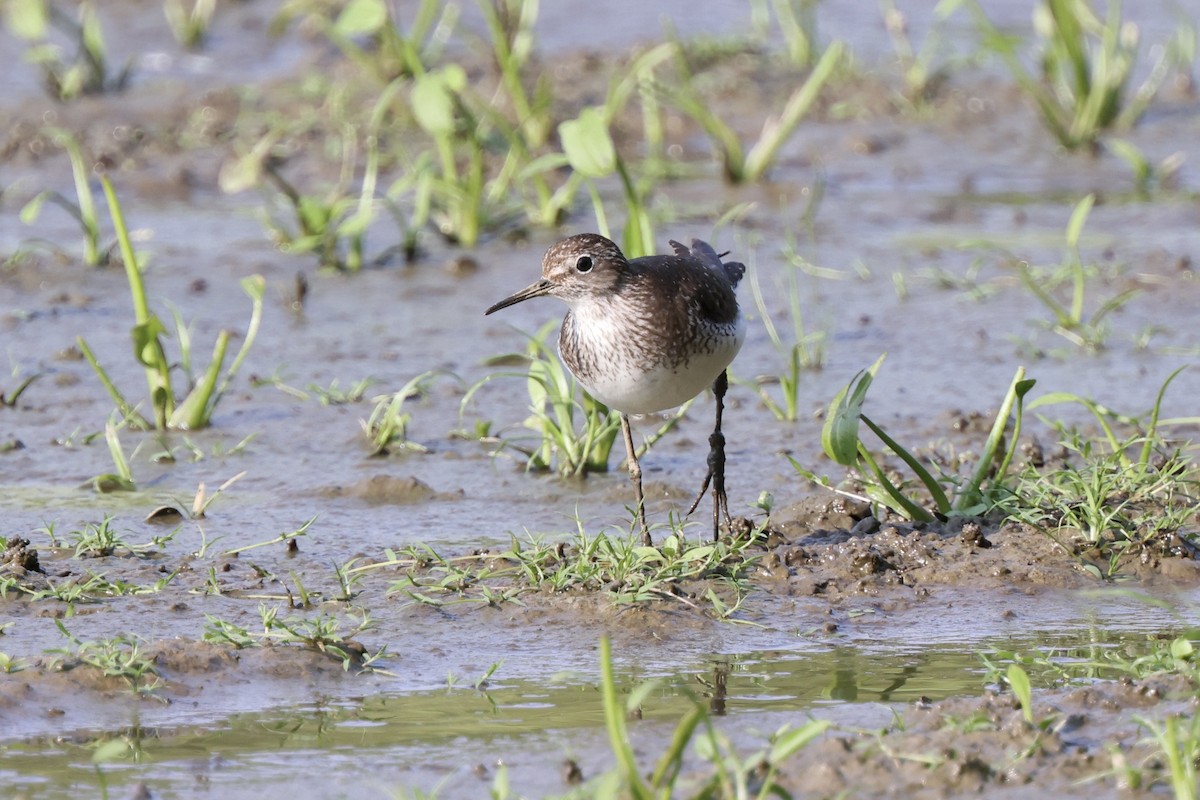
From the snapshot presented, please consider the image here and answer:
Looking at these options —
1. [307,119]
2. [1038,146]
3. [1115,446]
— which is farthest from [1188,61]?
[1115,446]

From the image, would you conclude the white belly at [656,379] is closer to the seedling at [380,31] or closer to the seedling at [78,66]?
the seedling at [380,31]

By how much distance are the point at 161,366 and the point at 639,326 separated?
230cm

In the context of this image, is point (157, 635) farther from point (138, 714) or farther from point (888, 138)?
point (888, 138)

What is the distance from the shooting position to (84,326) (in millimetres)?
8359

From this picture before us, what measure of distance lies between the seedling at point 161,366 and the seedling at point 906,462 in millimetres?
2315

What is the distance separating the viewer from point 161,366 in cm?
673

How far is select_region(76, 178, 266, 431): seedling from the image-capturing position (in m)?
6.43

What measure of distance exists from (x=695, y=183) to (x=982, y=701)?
21.6 ft

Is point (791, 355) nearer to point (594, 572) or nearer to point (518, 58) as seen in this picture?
point (594, 572)

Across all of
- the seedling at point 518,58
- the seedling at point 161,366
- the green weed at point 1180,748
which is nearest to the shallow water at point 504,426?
the seedling at point 161,366

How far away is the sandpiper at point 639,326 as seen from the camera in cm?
525

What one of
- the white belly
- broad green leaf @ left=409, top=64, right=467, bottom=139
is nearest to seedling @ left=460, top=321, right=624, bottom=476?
the white belly

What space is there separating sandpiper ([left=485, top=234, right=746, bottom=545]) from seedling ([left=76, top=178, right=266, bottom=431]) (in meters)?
1.57

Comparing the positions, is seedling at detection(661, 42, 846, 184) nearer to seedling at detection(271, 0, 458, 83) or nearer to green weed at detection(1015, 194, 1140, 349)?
seedling at detection(271, 0, 458, 83)
